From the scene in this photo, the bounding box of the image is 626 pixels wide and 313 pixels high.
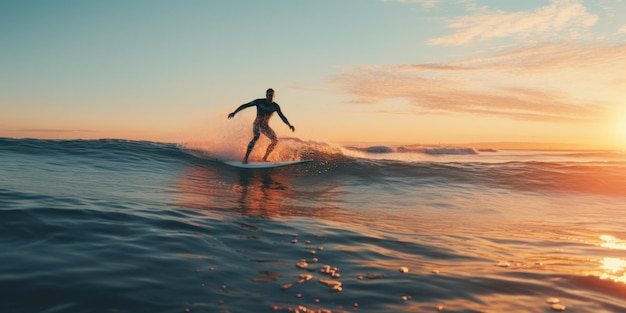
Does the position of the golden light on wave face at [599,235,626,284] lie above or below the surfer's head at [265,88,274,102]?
below

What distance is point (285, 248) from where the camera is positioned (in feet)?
18.2

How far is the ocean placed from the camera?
12.2 ft

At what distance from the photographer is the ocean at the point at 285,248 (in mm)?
3725

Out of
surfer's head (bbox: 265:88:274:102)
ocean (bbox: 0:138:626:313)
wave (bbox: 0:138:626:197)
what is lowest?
ocean (bbox: 0:138:626:313)

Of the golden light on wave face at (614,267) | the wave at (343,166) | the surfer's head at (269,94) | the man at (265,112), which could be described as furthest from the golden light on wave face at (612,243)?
the surfer's head at (269,94)

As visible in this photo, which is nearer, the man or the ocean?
the ocean

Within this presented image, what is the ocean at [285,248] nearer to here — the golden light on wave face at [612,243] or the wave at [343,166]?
the golden light on wave face at [612,243]

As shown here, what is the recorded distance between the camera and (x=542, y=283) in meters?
4.45

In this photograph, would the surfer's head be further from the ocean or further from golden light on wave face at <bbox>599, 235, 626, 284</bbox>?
golden light on wave face at <bbox>599, 235, 626, 284</bbox>

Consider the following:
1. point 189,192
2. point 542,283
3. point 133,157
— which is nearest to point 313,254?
point 542,283

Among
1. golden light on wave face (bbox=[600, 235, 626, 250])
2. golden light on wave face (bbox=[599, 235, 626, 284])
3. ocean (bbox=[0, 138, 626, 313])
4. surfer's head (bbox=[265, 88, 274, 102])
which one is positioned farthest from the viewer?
surfer's head (bbox=[265, 88, 274, 102])

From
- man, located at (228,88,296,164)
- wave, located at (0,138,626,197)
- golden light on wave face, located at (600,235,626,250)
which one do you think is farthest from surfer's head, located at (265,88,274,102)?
golden light on wave face, located at (600,235,626,250)

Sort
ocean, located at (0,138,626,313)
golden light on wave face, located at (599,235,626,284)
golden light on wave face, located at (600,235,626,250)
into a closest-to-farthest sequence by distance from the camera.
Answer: ocean, located at (0,138,626,313), golden light on wave face, located at (599,235,626,284), golden light on wave face, located at (600,235,626,250)

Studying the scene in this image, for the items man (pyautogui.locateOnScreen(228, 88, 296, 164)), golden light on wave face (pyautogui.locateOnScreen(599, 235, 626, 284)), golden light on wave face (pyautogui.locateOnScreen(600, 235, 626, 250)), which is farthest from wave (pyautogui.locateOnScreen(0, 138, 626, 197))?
golden light on wave face (pyautogui.locateOnScreen(599, 235, 626, 284))
